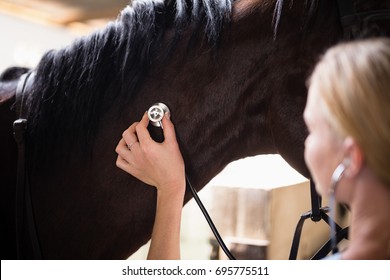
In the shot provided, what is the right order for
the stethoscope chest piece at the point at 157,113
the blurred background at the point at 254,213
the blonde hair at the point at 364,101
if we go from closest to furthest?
the blonde hair at the point at 364,101
the stethoscope chest piece at the point at 157,113
the blurred background at the point at 254,213

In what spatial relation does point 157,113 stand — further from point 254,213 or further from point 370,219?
point 254,213

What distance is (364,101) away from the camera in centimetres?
37

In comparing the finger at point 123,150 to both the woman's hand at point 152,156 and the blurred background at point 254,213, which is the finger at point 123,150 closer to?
the woman's hand at point 152,156

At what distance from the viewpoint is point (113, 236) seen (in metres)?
0.56

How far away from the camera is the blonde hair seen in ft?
1.19

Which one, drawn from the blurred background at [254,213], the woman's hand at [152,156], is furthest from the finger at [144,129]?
the blurred background at [254,213]

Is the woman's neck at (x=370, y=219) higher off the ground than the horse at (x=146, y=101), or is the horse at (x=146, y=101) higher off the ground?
the horse at (x=146, y=101)

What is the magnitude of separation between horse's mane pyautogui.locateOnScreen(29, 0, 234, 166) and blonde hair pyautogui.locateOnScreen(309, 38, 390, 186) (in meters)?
0.20

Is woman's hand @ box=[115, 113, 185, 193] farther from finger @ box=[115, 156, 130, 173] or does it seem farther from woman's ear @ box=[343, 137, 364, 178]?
woman's ear @ box=[343, 137, 364, 178]

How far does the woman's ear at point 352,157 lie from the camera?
14.5 inches

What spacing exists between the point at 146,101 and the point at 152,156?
0.07 m

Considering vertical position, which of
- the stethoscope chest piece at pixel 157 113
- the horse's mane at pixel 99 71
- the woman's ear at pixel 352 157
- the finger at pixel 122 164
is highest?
the horse's mane at pixel 99 71

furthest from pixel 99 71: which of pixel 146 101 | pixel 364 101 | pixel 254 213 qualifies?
pixel 254 213
